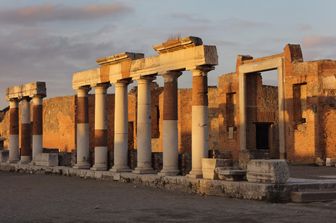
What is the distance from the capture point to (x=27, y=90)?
80.7 ft

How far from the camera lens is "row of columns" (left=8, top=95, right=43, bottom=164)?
24125mm

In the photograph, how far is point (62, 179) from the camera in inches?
750

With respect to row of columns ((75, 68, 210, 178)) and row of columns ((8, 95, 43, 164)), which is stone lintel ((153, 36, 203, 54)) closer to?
row of columns ((75, 68, 210, 178))

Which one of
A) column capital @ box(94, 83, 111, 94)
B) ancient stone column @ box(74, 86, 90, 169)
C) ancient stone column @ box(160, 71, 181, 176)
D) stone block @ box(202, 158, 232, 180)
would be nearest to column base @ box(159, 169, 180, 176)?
ancient stone column @ box(160, 71, 181, 176)

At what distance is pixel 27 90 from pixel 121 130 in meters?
7.67

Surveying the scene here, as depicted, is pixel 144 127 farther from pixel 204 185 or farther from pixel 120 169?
pixel 204 185

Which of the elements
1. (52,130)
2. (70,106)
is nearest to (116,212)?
(70,106)

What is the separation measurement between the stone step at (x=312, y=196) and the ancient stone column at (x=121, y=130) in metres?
7.63

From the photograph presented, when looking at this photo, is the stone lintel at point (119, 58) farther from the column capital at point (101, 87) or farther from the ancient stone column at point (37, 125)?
the ancient stone column at point (37, 125)

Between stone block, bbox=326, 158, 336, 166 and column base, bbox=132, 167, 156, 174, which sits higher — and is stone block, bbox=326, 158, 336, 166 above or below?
below

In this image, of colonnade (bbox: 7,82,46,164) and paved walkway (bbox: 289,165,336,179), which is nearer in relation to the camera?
paved walkway (bbox: 289,165,336,179)

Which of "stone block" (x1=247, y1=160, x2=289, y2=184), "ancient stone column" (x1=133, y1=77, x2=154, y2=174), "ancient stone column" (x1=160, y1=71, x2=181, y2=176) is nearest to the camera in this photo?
"stone block" (x1=247, y1=160, x2=289, y2=184)

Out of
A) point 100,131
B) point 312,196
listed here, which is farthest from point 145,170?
point 312,196

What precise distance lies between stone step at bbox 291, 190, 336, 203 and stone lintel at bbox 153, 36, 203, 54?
16.2ft
